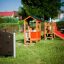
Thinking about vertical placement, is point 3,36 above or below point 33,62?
above

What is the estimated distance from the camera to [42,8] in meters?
36.0

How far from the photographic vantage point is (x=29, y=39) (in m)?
16.0

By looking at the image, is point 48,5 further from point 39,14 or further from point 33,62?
point 33,62

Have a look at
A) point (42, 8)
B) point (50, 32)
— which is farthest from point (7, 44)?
point (42, 8)

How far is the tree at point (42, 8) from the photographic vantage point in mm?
35594

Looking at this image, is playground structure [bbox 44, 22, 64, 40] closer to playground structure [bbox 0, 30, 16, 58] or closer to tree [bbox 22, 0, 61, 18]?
playground structure [bbox 0, 30, 16, 58]

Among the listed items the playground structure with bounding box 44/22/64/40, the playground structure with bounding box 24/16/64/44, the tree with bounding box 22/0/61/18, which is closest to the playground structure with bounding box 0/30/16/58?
the playground structure with bounding box 24/16/64/44

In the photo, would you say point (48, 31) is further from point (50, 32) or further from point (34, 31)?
point (34, 31)

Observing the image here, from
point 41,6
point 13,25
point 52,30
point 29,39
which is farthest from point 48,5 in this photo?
→ point 29,39

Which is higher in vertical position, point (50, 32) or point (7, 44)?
point (50, 32)

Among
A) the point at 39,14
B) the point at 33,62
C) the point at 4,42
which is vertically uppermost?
the point at 39,14

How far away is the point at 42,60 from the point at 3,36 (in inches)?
85.8

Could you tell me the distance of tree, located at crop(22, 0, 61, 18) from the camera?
3559 centimetres

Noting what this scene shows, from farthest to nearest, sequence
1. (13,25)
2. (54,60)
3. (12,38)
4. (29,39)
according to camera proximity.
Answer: (13,25) < (29,39) < (12,38) < (54,60)
